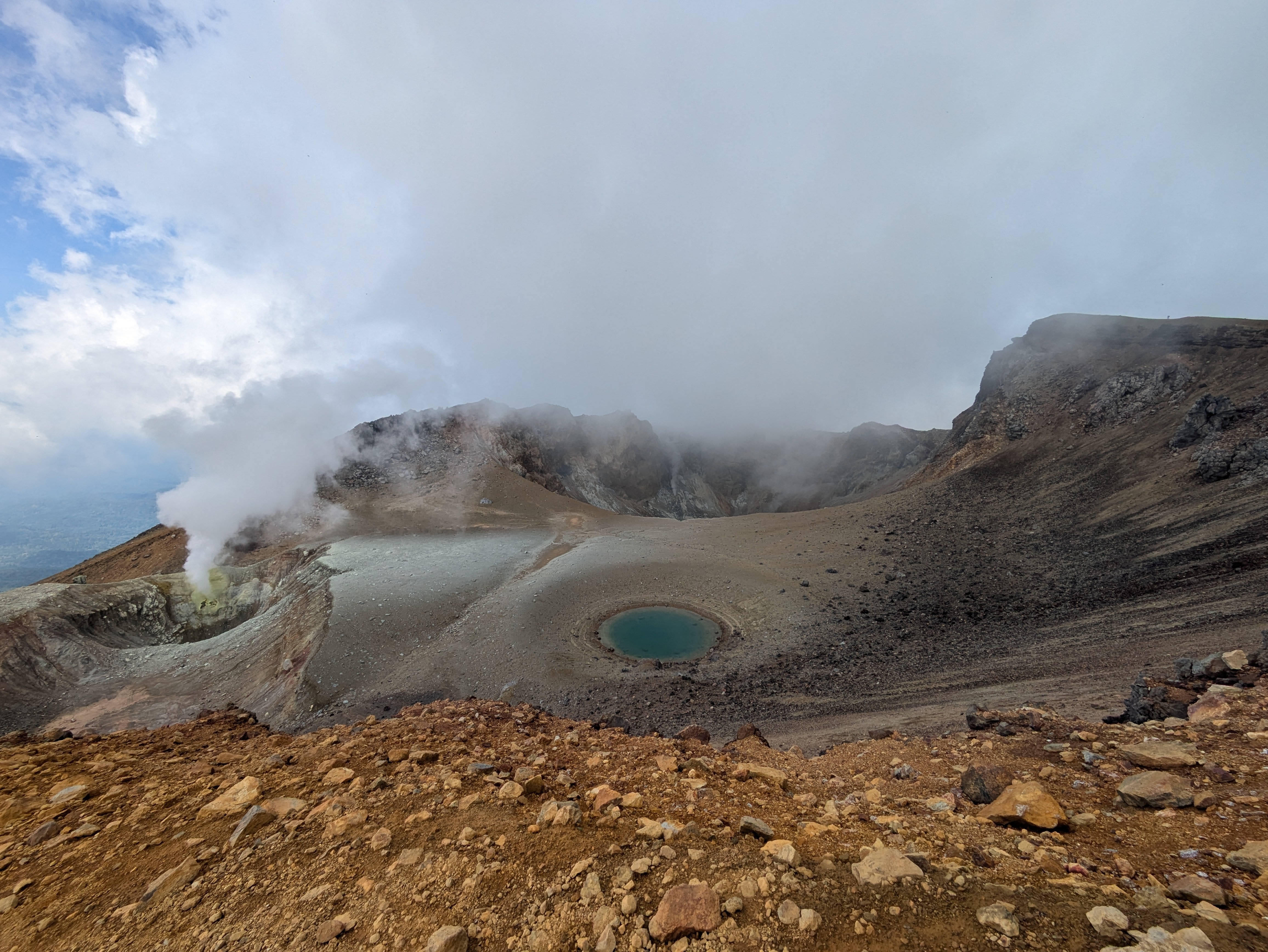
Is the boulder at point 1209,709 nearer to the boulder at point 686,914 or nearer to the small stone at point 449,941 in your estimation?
the boulder at point 686,914

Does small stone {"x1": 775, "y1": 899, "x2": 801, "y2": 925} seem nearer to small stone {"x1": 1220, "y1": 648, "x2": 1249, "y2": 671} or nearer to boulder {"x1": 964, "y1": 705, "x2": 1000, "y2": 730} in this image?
boulder {"x1": 964, "y1": 705, "x2": 1000, "y2": 730}

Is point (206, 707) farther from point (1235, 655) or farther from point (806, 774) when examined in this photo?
point (1235, 655)

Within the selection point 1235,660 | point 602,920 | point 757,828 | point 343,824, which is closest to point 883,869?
point 757,828

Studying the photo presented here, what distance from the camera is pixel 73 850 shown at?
376 cm

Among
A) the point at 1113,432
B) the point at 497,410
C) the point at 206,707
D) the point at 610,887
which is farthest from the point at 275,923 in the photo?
the point at 497,410

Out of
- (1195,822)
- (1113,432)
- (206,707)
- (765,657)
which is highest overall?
(1113,432)

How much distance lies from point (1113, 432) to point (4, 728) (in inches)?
1915

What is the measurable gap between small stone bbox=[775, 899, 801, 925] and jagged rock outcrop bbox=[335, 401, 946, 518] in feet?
133

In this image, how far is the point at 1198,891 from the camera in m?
2.37

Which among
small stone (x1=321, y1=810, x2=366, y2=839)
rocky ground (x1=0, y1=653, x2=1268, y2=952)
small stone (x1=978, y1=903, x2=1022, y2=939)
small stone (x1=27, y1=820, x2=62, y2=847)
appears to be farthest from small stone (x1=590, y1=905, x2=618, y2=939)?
small stone (x1=27, y1=820, x2=62, y2=847)

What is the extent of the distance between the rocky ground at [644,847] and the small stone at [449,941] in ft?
0.07

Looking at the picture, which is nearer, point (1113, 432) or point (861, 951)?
point (861, 951)

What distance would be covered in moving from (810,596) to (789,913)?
67.4 ft

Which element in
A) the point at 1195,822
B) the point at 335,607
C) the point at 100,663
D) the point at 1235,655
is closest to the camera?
the point at 1195,822
